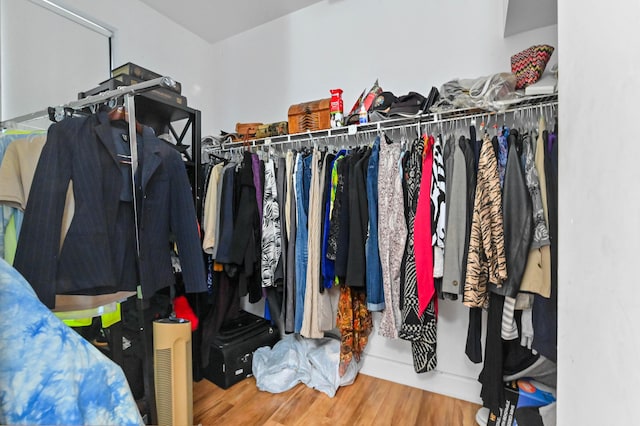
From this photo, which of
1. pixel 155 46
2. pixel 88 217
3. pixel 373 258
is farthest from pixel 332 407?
pixel 155 46

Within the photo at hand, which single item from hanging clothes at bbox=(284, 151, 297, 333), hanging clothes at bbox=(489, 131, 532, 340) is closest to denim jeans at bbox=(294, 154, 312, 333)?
hanging clothes at bbox=(284, 151, 297, 333)

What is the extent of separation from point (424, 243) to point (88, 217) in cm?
138

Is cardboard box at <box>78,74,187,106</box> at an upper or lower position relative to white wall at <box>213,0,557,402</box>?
lower

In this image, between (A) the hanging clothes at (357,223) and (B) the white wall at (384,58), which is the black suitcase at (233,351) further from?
(A) the hanging clothes at (357,223)

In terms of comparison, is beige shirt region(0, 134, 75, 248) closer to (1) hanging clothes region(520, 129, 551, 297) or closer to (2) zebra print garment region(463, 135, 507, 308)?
(2) zebra print garment region(463, 135, 507, 308)

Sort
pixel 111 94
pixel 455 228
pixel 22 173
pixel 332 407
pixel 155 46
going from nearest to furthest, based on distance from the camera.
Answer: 1. pixel 22 173
2. pixel 111 94
3. pixel 455 228
4. pixel 332 407
5. pixel 155 46

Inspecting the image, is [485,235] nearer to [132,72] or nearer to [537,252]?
[537,252]

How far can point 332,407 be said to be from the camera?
156cm

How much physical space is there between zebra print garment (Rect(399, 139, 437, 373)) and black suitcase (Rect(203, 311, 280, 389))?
102cm

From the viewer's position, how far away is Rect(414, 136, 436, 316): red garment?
4.40 feet

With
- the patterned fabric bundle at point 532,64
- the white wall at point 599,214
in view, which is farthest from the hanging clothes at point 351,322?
the patterned fabric bundle at point 532,64

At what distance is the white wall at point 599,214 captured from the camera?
28 cm

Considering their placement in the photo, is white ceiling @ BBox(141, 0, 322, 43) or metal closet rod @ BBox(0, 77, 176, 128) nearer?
metal closet rod @ BBox(0, 77, 176, 128)

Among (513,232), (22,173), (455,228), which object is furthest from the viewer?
(455,228)
